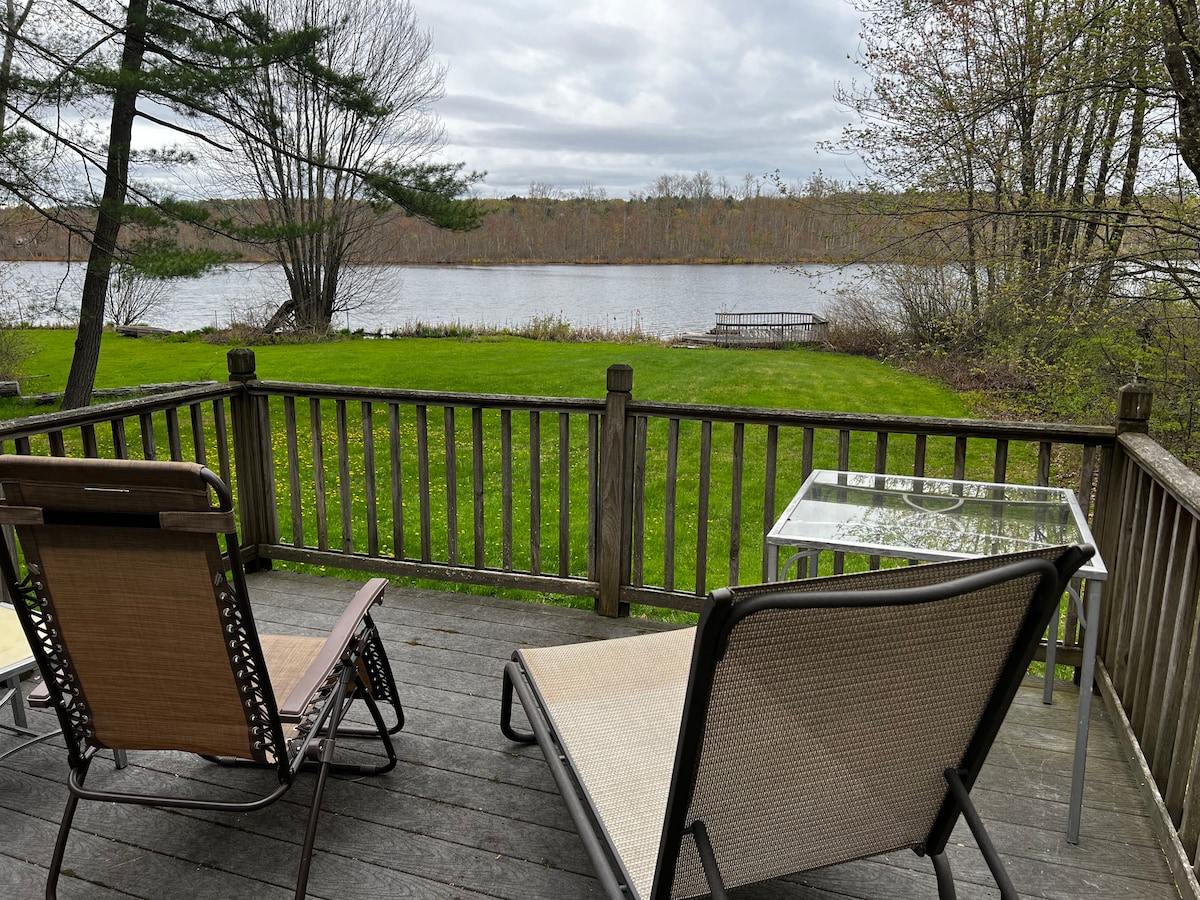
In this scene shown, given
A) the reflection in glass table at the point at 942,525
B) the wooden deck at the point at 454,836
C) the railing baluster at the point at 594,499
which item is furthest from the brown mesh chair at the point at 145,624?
the railing baluster at the point at 594,499

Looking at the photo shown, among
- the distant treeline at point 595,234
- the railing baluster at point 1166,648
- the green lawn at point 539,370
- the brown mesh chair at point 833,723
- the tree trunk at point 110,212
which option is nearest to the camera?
the brown mesh chair at point 833,723

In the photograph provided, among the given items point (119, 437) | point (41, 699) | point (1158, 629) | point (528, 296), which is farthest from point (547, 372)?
point (41, 699)

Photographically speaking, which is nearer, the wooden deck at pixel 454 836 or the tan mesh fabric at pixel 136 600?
the tan mesh fabric at pixel 136 600

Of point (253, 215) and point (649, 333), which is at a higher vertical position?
point (253, 215)

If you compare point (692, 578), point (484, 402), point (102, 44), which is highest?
point (102, 44)

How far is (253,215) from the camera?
15.1m

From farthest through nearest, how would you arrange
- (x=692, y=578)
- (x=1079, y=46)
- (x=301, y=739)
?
(x=1079, y=46) < (x=692, y=578) < (x=301, y=739)

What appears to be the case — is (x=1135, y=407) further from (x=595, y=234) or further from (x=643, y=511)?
(x=595, y=234)

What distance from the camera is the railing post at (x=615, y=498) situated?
11.7 ft

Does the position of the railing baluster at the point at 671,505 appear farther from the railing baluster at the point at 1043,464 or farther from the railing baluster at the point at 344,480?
the railing baluster at the point at 344,480

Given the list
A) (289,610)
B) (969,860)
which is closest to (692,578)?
(289,610)

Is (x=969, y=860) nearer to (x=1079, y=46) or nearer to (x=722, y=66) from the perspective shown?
(x=1079, y=46)

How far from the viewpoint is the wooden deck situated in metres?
2.05

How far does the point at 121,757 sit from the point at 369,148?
1584cm
